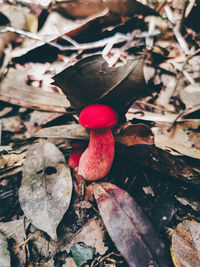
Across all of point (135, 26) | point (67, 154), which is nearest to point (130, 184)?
point (67, 154)

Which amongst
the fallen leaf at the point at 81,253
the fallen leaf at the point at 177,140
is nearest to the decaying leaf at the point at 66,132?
the fallen leaf at the point at 177,140

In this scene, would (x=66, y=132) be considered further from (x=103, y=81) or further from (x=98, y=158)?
(x=103, y=81)

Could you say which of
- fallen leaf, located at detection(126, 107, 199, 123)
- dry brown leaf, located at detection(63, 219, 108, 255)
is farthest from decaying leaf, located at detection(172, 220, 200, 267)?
fallen leaf, located at detection(126, 107, 199, 123)

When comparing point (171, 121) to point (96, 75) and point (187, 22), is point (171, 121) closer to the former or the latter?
point (96, 75)

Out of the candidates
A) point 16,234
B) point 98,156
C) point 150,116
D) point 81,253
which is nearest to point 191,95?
point 150,116

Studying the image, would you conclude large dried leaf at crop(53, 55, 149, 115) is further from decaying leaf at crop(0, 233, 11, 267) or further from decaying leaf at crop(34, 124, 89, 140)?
decaying leaf at crop(0, 233, 11, 267)

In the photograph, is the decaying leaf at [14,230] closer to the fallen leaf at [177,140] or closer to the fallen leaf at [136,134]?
the fallen leaf at [136,134]
